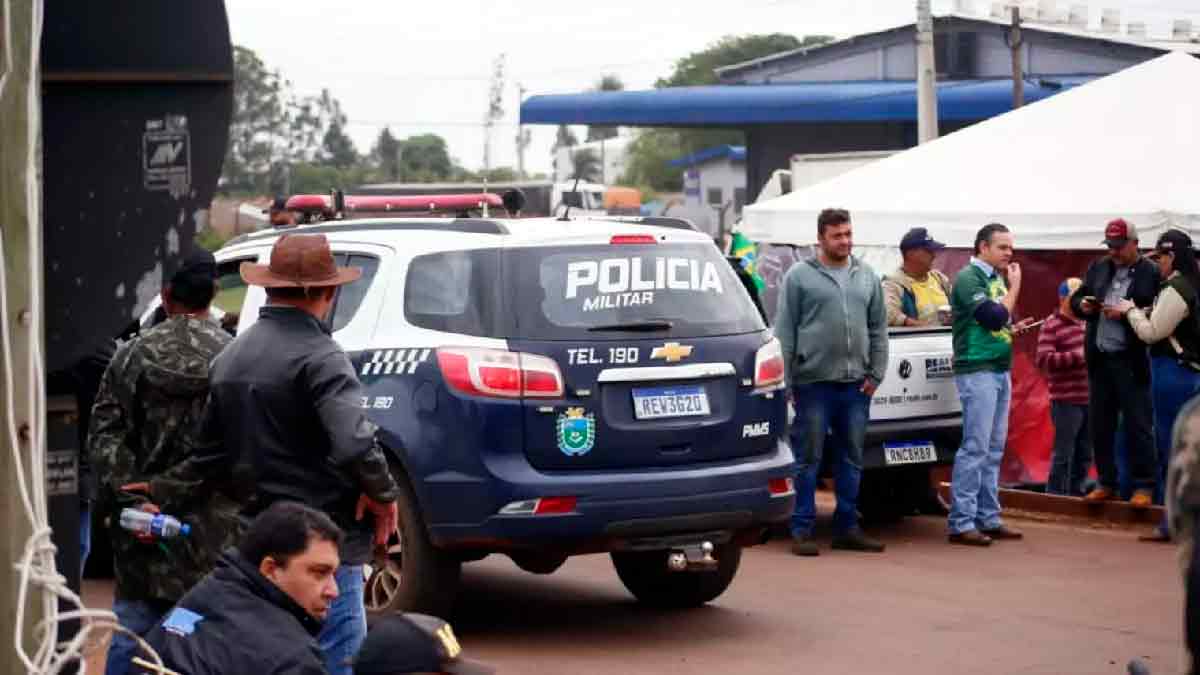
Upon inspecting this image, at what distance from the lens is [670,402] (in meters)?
8.94

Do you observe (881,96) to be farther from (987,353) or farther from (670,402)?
(670,402)

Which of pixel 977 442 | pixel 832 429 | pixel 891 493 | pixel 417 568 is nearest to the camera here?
pixel 417 568

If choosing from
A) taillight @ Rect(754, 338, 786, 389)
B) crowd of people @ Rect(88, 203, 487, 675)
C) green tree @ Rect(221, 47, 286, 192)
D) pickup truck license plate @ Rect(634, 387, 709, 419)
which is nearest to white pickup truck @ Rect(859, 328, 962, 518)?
taillight @ Rect(754, 338, 786, 389)

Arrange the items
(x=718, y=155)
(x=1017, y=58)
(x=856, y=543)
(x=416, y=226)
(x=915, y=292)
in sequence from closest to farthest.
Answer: (x=416, y=226), (x=856, y=543), (x=915, y=292), (x=1017, y=58), (x=718, y=155)

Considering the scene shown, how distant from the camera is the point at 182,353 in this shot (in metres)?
6.79

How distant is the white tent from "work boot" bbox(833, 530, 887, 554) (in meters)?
3.38

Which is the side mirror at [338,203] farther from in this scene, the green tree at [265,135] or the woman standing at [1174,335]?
the green tree at [265,135]

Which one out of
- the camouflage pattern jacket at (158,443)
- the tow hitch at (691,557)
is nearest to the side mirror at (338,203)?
the tow hitch at (691,557)

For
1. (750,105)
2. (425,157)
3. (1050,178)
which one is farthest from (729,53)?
(1050,178)

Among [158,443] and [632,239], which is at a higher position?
[632,239]

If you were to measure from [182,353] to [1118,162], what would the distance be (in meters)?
9.91

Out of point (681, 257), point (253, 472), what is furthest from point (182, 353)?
point (681, 257)

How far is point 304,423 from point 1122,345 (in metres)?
7.61

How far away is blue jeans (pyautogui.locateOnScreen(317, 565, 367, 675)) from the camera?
6.26 metres
